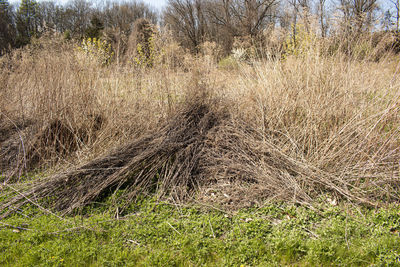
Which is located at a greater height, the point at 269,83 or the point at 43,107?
the point at 269,83

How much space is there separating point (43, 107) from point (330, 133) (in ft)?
13.7

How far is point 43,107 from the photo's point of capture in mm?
3713

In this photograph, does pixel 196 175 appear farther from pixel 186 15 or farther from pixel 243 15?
pixel 186 15

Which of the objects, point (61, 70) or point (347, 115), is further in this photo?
point (61, 70)

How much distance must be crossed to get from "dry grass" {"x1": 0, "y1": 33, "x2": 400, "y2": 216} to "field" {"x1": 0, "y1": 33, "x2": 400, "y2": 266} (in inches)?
0.9

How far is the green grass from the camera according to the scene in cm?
195

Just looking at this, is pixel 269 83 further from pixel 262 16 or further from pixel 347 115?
pixel 262 16

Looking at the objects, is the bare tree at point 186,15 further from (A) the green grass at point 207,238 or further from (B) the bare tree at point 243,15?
(A) the green grass at point 207,238

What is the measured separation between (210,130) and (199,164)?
25.7 inches

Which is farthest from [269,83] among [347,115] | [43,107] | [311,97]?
[43,107]


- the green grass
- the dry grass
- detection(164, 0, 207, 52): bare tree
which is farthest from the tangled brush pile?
detection(164, 0, 207, 52): bare tree

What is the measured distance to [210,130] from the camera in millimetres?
3588

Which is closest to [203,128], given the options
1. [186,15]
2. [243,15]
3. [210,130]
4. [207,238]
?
[210,130]

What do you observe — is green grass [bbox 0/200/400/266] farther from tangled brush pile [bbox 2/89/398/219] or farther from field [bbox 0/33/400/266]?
tangled brush pile [bbox 2/89/398/219]
